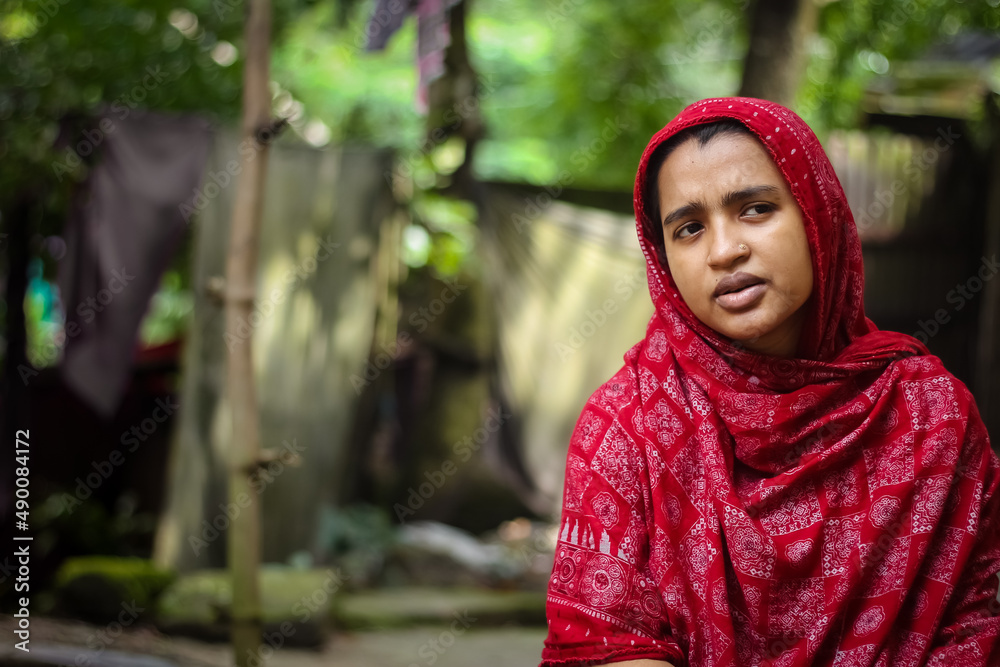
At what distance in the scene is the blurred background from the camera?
464cm

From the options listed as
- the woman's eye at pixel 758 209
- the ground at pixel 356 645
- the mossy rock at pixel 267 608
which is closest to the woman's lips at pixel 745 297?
the woman's eye at pixel 758 209

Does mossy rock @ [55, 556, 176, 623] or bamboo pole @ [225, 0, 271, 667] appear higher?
bamboo pole @ [225, 0, 271, 667]

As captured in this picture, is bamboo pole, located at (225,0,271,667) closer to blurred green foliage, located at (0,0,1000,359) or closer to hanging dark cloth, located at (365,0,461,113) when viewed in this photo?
hanging dark cloth, located at (365,0,461,113)

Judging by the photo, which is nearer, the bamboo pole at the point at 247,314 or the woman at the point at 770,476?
the woman at the point at 770,476

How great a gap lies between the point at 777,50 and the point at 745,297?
11.2ft

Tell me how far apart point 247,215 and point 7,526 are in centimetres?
371

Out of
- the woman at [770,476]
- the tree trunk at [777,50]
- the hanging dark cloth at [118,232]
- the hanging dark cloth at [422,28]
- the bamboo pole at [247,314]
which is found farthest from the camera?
the hanging dark cloth at [118,232]

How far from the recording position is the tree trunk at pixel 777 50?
14.0 ft

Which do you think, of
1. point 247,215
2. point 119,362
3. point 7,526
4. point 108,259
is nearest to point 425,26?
point 247,215

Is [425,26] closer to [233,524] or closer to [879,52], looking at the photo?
[233,524]

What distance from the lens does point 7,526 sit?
18.0 feet

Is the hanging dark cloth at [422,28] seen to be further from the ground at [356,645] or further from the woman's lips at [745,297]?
the woman's lips at [745,297]

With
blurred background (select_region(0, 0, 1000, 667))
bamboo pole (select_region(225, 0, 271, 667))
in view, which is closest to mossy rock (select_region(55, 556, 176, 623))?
blurred background (select_region(0, 0, 1000, 667))

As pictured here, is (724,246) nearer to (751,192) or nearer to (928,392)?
(751,192)
